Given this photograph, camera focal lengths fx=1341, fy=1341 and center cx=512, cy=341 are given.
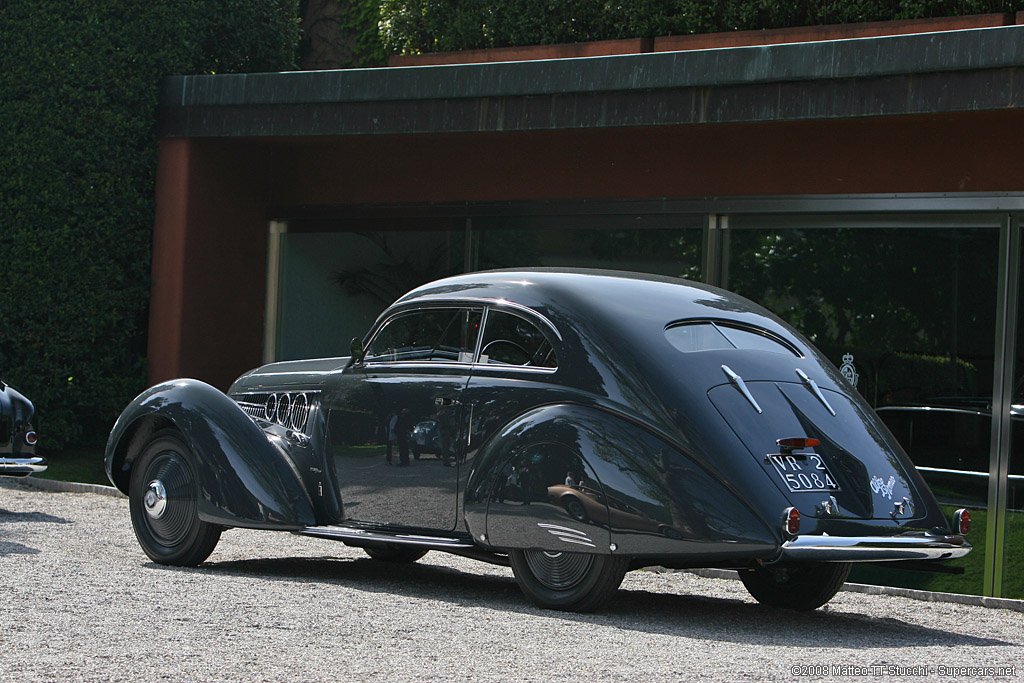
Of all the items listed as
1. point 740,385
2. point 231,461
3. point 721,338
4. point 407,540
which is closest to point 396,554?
point 231,461

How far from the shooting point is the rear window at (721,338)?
6.67 meters

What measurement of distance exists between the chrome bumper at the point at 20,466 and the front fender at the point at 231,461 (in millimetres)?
3037

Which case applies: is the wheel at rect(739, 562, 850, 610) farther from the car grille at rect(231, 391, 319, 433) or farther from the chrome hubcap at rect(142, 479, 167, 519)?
the chrome hubcap at rect(142, 479, 167, 519)

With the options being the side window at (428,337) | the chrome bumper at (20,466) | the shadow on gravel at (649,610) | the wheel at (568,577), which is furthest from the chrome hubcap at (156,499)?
the chrome bumper at (20,466)

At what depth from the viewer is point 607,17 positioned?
42.1 feet

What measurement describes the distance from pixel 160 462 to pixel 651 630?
3493 mm

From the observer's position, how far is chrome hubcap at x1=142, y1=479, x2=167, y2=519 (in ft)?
26.5

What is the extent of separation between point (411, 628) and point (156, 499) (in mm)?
2719

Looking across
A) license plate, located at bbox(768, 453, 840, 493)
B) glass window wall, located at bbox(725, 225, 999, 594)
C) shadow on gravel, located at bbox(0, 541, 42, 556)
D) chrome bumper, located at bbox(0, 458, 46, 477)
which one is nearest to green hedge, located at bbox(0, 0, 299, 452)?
chrome bumper, located at bbox(0, 458, 46, 477)

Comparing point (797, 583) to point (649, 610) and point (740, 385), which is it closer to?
point (649, 610)

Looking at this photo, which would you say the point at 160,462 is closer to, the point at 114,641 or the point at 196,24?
the point at 114,641

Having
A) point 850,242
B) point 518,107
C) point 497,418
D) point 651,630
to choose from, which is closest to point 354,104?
point 518,107

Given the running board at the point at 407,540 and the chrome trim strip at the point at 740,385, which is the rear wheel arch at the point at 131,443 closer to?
the running board at the point at 407,540

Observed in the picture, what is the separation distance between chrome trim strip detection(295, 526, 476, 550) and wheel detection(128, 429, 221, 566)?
73 cm
